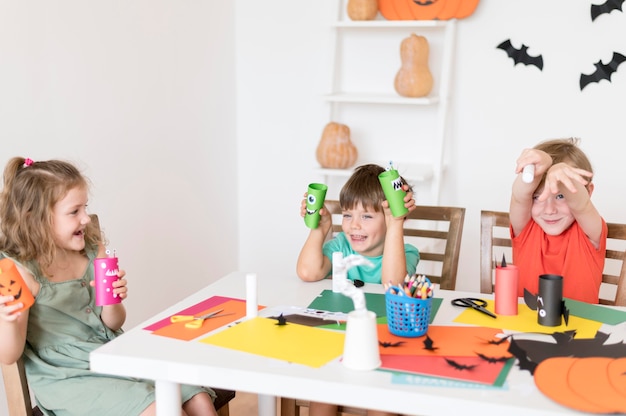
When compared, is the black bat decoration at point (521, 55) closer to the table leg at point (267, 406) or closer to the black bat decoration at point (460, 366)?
the table leg at point (267, 406)

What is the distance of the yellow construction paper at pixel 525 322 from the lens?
1490 mm

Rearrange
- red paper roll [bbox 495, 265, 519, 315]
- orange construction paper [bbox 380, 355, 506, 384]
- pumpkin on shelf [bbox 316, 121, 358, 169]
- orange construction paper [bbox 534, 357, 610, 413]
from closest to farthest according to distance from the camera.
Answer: orange construction paper [bbox 534, 357, 610, 413] < orange construction paper [bbox 380, 355, 506, 384] < red paper roll [bbox 495, 265, 519, 315] < pumpkin on shelf [bbox 316, 121, 358, 169]

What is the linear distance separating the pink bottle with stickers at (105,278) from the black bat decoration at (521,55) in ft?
6.77

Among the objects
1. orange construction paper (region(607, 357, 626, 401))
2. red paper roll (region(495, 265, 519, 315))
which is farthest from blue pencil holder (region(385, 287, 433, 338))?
orange construction paper (region(607, 357, 626, 401))

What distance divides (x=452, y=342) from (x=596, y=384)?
0.29 metres

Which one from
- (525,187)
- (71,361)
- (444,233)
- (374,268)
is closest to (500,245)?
(444,233)

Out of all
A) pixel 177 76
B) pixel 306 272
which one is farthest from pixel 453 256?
pixel 177 76

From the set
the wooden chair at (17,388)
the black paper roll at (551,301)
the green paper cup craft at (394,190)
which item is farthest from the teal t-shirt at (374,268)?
the wooden chair at (17,388)

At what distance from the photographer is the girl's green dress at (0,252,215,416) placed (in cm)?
166

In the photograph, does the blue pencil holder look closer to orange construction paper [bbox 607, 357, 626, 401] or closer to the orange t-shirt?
orange construction paper [bbox 607, 357, 626, 401]

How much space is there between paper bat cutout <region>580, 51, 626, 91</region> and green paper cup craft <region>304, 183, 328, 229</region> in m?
1.59

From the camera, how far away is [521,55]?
3033 millimetres

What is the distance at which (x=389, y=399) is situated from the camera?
1.18m

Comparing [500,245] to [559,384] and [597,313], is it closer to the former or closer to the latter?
[597,313]
